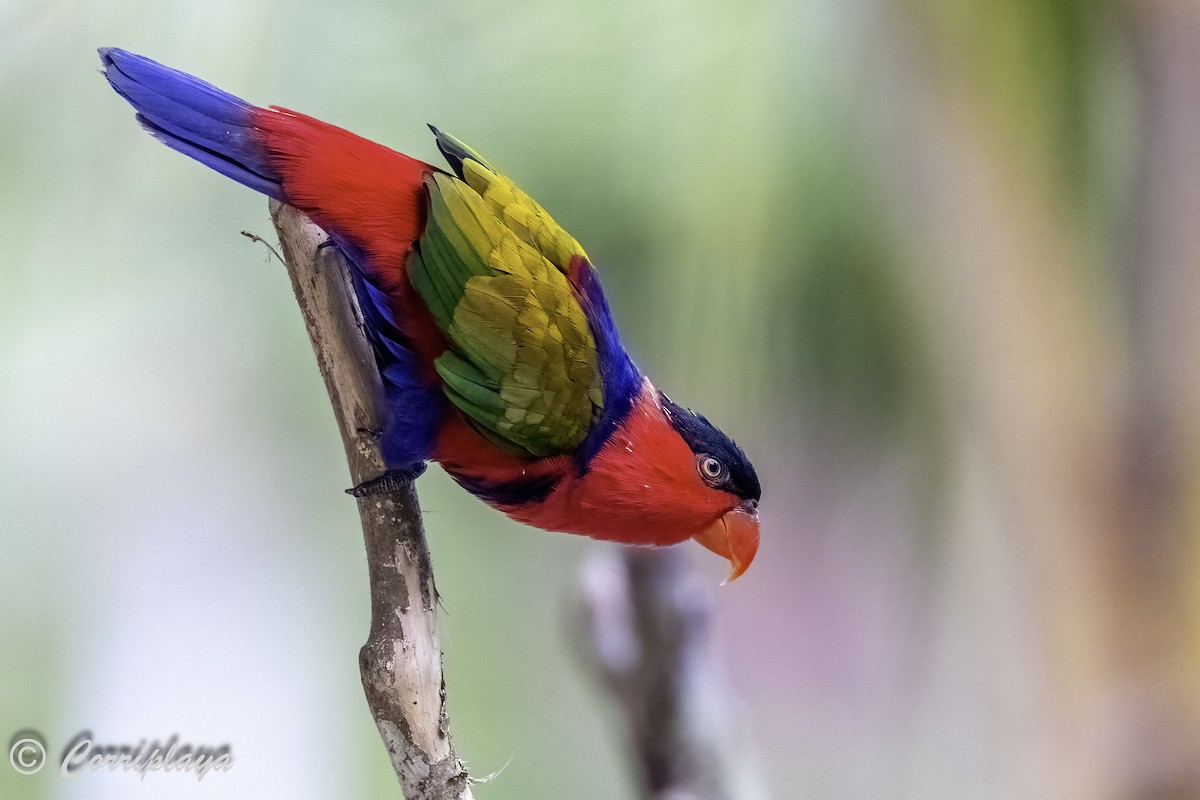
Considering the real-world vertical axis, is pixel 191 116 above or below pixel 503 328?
above

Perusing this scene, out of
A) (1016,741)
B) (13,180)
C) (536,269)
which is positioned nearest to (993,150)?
(536,269)

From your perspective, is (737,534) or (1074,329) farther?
(1074,329)

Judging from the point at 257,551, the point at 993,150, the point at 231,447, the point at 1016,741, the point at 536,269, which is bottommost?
the point at 1016,741

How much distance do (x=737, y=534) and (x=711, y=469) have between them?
3.2 inches

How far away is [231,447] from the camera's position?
45.7 inches

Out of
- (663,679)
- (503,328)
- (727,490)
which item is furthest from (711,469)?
(663,679)

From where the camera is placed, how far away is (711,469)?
36.4 inches

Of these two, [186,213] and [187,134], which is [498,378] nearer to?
[187,134]

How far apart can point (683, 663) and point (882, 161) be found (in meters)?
0.80

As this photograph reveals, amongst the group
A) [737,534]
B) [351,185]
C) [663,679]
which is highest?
[351,185]

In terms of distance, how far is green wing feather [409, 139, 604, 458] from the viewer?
2.85 feet

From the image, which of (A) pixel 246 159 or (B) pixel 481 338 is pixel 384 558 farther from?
(A) pixel 246 159

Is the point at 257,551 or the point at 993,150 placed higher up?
the point at 993,150

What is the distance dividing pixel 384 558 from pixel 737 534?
0.40 meters
